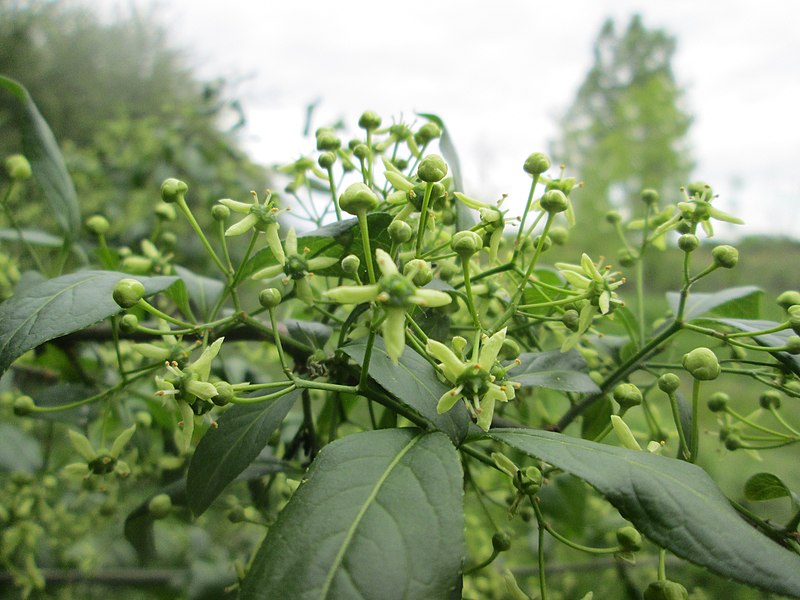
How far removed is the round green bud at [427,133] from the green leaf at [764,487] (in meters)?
0.76

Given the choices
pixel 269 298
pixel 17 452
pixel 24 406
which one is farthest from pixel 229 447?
pixel 17 452

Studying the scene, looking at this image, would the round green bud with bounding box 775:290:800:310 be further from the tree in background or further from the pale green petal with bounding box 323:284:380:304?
the tree in background

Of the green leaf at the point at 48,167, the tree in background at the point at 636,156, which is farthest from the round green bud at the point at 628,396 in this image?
the tree in background at the point at 636,156

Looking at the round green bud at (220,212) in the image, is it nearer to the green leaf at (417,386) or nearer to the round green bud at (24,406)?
the green leaf at (417,386)

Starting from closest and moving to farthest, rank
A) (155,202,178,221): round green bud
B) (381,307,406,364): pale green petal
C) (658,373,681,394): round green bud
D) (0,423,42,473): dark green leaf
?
(381,307,406,364): pale green petal, (658,373,681,394): round green bud, (155,202,178,221): round green bud, (0,423,42,473): dark green leaf

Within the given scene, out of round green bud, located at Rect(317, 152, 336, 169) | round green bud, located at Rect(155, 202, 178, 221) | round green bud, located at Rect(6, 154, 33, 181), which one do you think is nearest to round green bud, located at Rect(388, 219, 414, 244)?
round green bud, located at Rect(317, 152, 336, 169)

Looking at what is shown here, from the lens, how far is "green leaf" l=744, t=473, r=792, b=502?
2.74 ft

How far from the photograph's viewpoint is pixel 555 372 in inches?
35.0

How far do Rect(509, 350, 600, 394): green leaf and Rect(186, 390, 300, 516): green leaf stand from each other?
337 mm

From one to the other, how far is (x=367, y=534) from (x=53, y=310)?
517mm

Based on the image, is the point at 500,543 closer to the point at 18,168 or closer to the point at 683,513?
the point at 683,513

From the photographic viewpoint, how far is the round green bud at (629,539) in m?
0.82

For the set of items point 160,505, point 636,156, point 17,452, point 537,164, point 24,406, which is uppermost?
point 636,156

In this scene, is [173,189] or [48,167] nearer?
[173,189]
